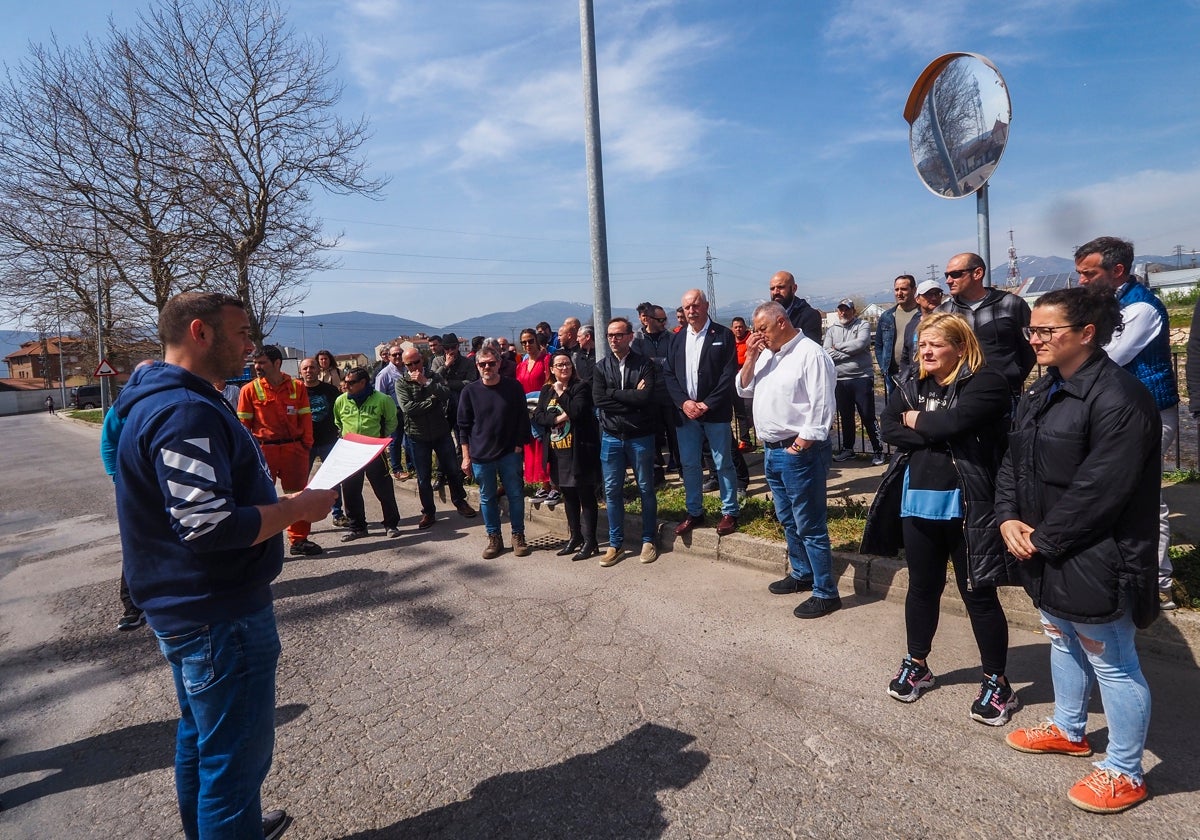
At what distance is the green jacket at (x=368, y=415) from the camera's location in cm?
720

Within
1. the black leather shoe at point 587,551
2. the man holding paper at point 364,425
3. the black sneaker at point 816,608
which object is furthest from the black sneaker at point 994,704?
the man holding paper at point 364,425

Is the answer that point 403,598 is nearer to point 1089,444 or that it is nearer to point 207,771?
point 207,771

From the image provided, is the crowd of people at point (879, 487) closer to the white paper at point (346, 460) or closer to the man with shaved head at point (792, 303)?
the white paper at point (346, 460)

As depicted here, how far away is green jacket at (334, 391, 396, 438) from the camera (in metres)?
7.20

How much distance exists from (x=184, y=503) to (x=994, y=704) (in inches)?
136

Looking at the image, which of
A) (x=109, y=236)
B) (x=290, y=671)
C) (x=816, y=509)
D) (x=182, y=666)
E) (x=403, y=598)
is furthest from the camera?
(x=109, y=236)

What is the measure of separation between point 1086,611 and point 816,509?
6.69ft

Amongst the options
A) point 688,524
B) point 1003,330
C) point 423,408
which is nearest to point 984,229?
point 1003,330

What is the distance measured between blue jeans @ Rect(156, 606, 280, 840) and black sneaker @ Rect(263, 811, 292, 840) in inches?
21.9

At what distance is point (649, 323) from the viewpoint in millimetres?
7902

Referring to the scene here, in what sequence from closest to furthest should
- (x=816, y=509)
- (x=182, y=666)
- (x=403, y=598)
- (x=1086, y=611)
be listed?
(x=182, y=666) → (x=1086, y=611) → (x=816, y=509) → (x=403, y=598)

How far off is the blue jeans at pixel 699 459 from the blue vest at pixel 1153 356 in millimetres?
2757

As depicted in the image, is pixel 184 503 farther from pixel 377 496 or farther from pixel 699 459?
pixel 377 496

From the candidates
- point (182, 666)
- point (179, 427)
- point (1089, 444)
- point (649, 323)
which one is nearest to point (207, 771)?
point (182, 666)
